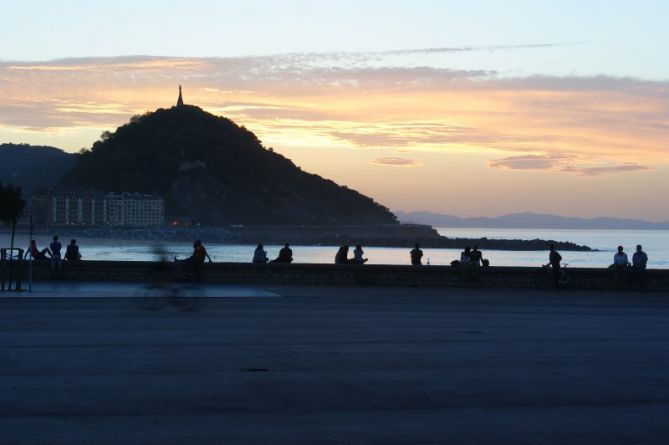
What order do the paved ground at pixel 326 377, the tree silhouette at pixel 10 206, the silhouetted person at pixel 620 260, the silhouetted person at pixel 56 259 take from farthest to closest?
the tree silhouette at pixel 10 206 < the silhouetted person at pixel 620 260 < the silhouetted person at pixel 56 259 < the paved ground at pixel 326 377

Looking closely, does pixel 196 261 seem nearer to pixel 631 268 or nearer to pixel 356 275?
pixel 356 275

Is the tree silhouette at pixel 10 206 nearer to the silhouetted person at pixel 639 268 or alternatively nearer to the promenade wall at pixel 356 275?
the promenade wall at pixel 356 275

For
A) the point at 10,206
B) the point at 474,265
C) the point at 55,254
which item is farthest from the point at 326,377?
the point at 10,206

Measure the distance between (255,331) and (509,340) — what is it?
4274 millimetres

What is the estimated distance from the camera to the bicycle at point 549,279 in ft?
105

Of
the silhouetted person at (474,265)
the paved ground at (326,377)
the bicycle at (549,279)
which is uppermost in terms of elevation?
the silhouetted person at (474,265)

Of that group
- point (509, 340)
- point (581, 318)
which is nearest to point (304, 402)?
point (509, 340)

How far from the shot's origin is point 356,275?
32469 mm

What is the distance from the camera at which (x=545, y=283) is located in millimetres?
32375

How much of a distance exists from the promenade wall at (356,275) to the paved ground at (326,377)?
10069mm

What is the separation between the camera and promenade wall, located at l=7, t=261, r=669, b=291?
32.1 meters

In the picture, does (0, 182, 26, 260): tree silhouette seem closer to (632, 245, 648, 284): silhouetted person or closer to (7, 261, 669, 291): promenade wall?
(7, 261, 669, 291): promenade wall

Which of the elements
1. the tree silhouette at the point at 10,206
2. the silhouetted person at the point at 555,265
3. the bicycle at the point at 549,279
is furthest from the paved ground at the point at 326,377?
the tree silhouette at the point at 10,206

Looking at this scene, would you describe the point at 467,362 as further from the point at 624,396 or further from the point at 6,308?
the point at 6,308
